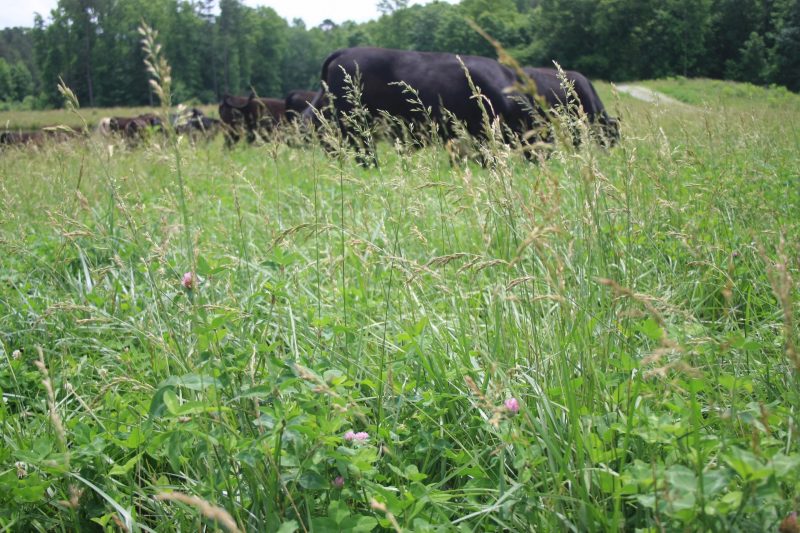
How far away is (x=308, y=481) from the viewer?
135cm

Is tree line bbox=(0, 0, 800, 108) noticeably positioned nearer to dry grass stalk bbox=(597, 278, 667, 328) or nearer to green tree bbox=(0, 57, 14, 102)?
green tree bbox=(0, 57, 14, 102)

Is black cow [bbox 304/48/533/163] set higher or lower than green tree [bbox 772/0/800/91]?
lower

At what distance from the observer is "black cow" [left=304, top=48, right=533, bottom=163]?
817 cm

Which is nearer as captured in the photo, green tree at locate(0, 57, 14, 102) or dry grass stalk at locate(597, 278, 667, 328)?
dry grass stalk at locate(597, 278, 667, 328)

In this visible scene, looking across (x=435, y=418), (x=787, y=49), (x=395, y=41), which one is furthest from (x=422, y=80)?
(x=395, y=41)

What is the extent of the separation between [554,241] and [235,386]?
1192 mm

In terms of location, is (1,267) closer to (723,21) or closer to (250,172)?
(250,172)

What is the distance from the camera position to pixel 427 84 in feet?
27.3

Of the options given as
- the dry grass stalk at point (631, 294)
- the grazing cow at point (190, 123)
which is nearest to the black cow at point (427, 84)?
the grazing cow at point (190, 123)

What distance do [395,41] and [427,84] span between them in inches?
3262

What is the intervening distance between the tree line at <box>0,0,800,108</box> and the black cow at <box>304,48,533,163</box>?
29.8m

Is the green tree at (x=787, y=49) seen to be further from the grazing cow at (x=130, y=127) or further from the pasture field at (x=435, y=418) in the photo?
the pasture field at (x=435, y=418)

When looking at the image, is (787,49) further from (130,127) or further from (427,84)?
(130,127)

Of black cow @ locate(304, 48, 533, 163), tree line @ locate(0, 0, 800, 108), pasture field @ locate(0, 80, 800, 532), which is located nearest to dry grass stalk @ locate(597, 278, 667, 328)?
pasture field @ locate(0, 80, 800, 532)
